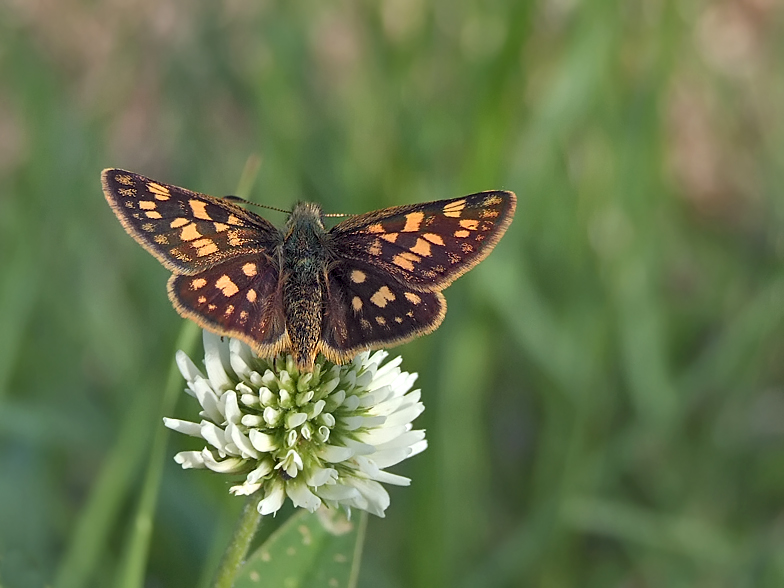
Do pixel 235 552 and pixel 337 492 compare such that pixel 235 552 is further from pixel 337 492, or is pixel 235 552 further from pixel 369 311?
pixel 369 311

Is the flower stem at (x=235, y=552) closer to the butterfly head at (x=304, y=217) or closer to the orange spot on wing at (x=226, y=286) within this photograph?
the orange spot on wing at (x=226, y=286)

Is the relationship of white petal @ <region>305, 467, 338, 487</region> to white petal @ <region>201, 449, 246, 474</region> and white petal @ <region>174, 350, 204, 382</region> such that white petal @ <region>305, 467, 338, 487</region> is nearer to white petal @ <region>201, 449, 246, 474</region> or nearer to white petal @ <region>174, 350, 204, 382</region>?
white petal @ <region>201, 449, 246, 474</region>

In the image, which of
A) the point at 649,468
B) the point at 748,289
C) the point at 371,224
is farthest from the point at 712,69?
the point at 371,224

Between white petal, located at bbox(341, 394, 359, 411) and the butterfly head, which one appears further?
the butterfly head

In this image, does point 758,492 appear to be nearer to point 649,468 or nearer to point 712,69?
point 649,468

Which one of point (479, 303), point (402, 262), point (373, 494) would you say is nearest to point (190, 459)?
A: point (373, 494)

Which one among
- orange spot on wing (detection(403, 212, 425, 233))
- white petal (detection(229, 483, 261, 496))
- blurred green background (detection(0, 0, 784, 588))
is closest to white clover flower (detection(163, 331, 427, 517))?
white petal (detection(229, 483, 261, 496))
